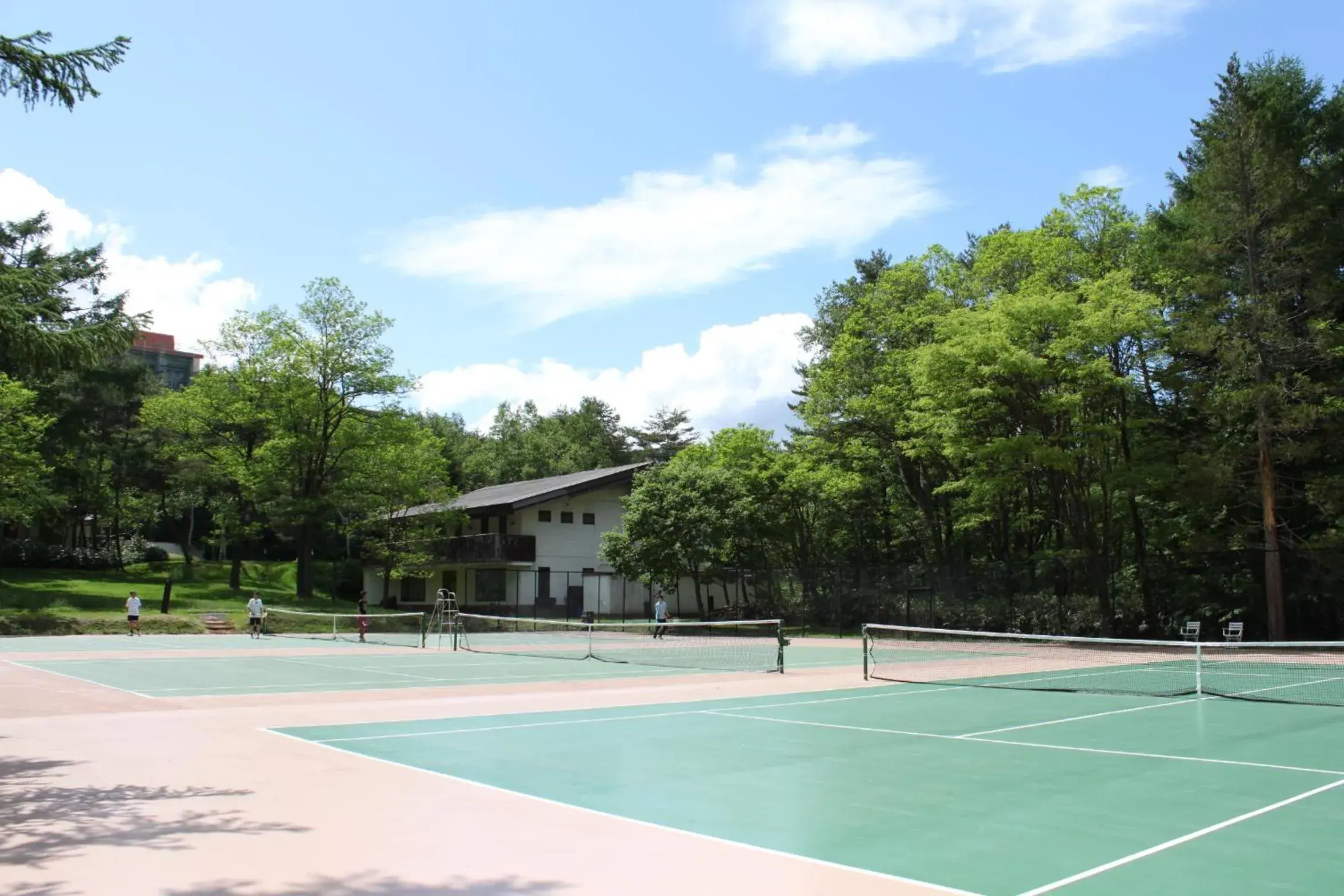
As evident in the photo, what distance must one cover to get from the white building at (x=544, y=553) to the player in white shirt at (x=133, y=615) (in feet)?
54.5

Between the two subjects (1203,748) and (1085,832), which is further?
(1203,748)

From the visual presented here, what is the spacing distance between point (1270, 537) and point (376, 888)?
31256mm

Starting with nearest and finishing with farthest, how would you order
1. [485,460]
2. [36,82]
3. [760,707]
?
[36,82]
[760,707]
[485,460]

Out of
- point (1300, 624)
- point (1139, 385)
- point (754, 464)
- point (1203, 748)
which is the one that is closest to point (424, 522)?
point (754, 464)

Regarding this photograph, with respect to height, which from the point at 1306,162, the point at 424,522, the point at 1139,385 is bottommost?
the point at 424,522

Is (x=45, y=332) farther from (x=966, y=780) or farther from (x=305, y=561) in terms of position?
(x=305, y=561)

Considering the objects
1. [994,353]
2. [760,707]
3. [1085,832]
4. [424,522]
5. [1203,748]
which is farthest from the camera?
[424,522]

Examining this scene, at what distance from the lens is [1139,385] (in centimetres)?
3797

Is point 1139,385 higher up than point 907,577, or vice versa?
point 1139,385

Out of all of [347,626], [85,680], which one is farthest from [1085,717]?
[347,626]

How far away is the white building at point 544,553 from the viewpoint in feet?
161

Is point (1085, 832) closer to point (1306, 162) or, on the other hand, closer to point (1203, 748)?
point (1203, 748)

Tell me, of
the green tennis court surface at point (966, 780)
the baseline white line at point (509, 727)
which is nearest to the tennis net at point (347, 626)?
the baseline white line at point (509, 727)

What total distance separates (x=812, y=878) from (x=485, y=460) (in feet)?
254
